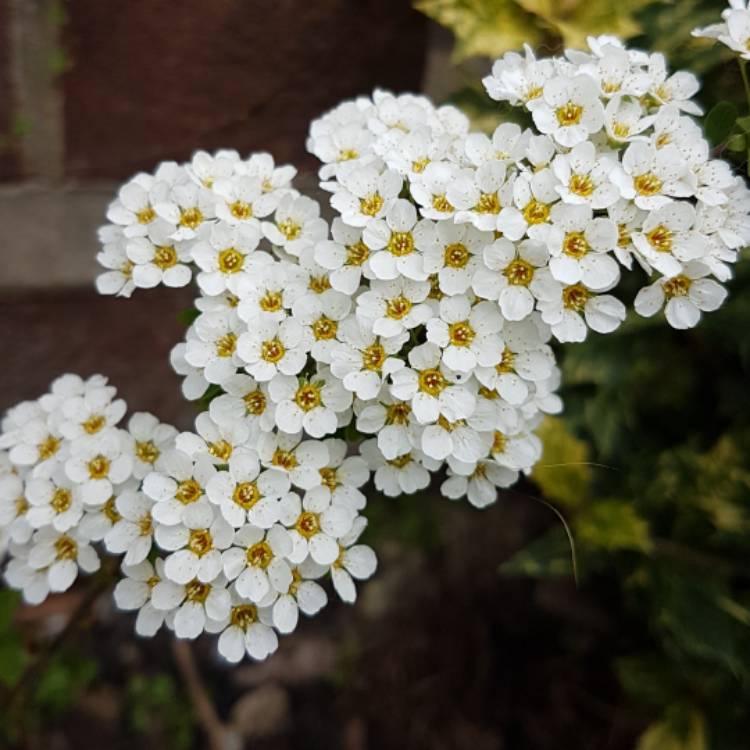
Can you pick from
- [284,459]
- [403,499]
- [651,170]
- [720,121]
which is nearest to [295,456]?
[284,459]

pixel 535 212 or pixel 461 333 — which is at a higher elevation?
pixel 535 212

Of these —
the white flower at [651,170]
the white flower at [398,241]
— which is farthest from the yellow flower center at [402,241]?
the white flower at [651,170]

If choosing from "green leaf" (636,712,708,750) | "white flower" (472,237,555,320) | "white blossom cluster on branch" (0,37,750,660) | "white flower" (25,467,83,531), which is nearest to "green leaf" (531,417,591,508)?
"green leaf" (636,712,708,750)

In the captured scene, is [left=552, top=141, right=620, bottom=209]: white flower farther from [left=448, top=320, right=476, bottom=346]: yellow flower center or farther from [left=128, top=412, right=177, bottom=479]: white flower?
[left=128, top=412, right=177, bottom=479]: white flower

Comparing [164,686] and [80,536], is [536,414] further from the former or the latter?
[164,686]

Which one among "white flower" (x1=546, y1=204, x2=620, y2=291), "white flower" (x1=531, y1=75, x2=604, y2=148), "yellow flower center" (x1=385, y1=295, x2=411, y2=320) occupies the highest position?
"white flower" (x1=531, y1=75, x2=604, y2=148)

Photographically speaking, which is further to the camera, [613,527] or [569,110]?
[613,527]

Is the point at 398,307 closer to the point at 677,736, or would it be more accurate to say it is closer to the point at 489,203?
the point at 489,203
